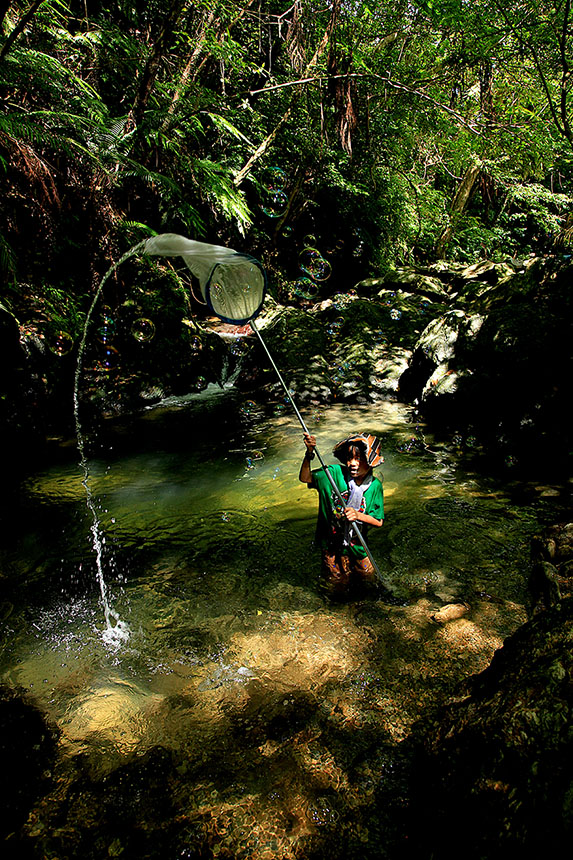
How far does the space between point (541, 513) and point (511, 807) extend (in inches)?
162

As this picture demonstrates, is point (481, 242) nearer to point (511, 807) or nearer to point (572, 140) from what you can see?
point (572, 140)

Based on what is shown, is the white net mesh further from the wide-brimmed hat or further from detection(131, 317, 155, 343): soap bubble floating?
detection(131, 317, 155, 343): soap bubble floating

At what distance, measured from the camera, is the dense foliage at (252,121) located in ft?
23.9

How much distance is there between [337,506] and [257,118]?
11.9 m

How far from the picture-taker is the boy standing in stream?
11.2ft

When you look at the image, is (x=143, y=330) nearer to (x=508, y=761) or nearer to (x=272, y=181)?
(x=272, y=181)

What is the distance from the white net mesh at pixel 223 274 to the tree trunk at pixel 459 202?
50.1 ft

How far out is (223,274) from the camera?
2.53 meters

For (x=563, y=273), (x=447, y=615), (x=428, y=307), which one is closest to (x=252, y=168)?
(x=428, y=307)

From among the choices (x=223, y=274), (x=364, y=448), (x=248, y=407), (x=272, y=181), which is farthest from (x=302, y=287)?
(x=223, y=274)

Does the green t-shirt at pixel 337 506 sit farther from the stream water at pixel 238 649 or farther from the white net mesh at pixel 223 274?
the white net mesh at pixel 223 274

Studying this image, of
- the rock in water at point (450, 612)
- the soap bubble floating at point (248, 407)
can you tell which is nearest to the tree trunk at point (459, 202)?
the soap bubble floating at point (248, 407)

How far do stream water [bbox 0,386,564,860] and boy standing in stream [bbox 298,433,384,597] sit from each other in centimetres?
23

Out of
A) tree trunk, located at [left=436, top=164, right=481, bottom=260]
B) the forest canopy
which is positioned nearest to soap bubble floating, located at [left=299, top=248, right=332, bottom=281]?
the forest canopy
